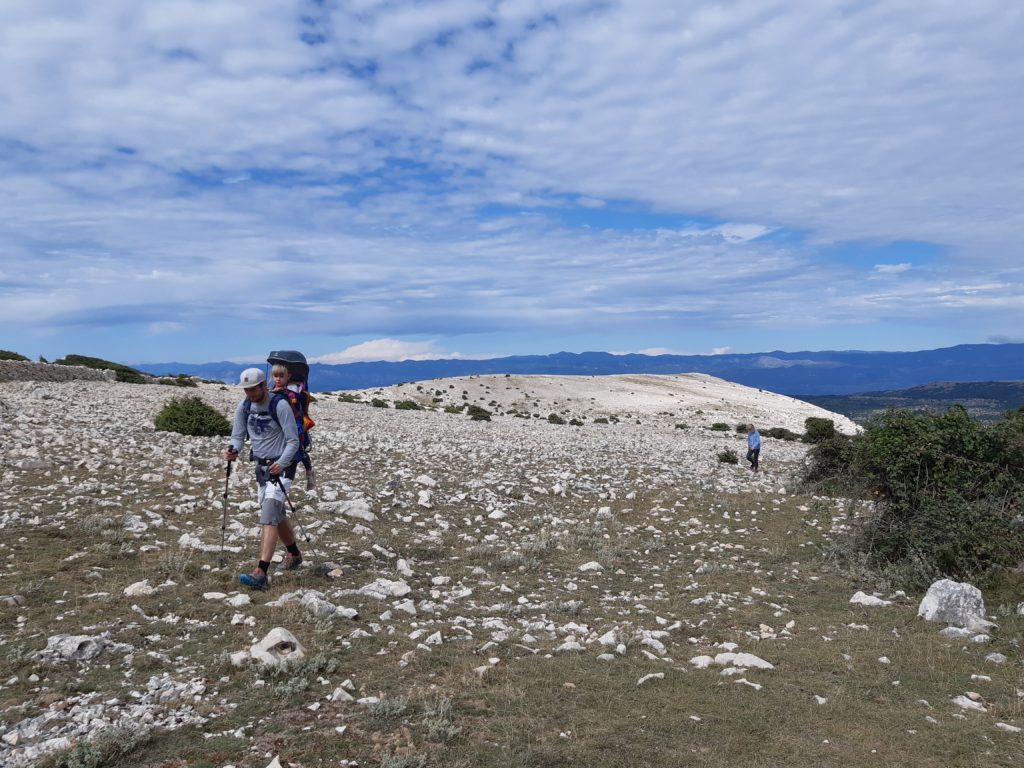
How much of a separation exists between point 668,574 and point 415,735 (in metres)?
6.32

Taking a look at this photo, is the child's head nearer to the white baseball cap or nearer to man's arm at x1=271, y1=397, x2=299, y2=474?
man's arm at x1=271, y1=397, x2=299, y2=474

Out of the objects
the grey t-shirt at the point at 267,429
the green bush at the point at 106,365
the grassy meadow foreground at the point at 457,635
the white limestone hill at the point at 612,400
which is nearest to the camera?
the grassy meadow foreground at the point at 457,635

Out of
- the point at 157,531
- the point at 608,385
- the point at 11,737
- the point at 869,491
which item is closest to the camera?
the point at 11,737

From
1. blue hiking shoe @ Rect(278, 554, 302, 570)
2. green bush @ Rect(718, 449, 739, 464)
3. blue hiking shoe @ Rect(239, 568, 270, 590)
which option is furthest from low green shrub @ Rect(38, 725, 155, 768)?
green bush @ Rect(718, 449, 739, 464)

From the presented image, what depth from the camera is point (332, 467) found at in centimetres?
1678

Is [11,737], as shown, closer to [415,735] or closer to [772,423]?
[415,735]

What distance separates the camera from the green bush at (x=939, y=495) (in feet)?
32.0

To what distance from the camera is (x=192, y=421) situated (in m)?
20.2

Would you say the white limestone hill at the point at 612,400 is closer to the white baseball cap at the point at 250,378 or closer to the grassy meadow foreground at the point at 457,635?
the grassy meadow foreground at the point at 457,635

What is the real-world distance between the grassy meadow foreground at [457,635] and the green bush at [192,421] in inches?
170

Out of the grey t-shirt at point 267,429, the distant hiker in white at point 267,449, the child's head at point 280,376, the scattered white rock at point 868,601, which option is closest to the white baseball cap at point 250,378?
the distant hiker in white at point 267,449

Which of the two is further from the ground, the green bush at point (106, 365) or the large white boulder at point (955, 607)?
the green bush at point (106, 365)

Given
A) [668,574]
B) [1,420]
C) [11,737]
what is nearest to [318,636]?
[11,737]

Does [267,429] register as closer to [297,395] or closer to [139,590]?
[297,395]
